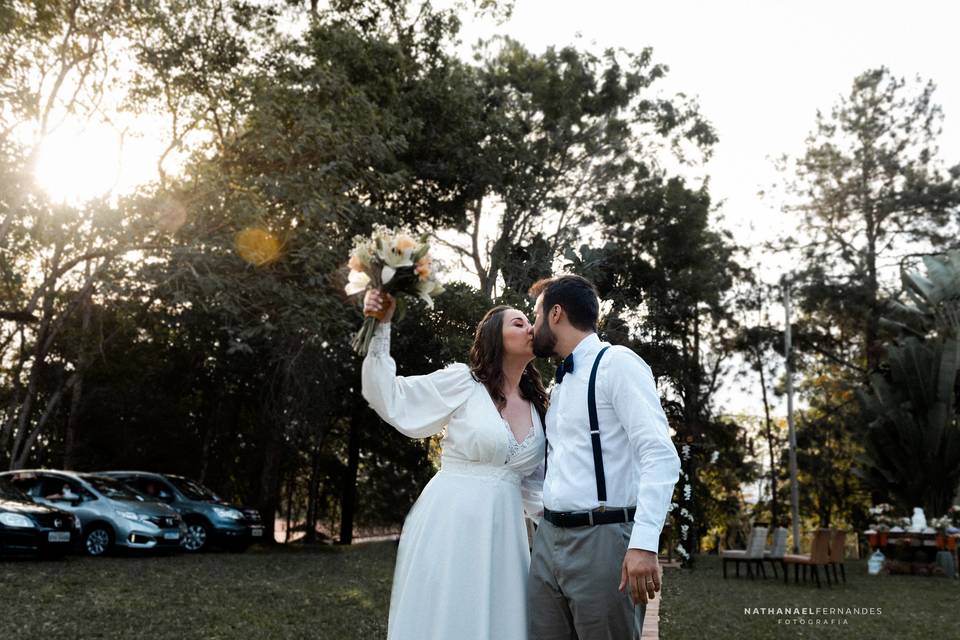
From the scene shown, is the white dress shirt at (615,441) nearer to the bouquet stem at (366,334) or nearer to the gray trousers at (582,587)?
the gray trousers at (582,587)

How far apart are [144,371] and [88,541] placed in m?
12.9

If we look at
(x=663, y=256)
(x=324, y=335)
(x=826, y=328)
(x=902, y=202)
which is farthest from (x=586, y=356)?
(x=826, y=328)

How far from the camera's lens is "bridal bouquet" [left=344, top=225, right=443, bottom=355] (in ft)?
12.9

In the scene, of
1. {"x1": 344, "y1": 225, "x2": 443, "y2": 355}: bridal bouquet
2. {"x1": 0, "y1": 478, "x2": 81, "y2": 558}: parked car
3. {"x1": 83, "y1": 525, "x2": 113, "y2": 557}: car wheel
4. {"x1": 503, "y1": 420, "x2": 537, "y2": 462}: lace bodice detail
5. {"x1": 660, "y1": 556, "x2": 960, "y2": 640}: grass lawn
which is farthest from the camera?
{"x1": 83, "y1": 525, "x2": 113, "y2": 557}: car wheel

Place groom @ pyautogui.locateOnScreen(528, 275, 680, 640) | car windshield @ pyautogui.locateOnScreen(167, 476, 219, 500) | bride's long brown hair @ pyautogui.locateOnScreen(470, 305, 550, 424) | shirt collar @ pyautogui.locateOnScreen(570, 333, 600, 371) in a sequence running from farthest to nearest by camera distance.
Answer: car windshield @ pyautogui.locateOnScreen(167, 476, 219, 500)
bride's long brown hair @ pyautogui.locateOnScreen(470, 305, 550, 424)
shirt collar @ pyautogui.locateOnScreen(570, 333, 600, 371)
groom @ pyautogui.locateOnScreen(528, 275, 680, 640)

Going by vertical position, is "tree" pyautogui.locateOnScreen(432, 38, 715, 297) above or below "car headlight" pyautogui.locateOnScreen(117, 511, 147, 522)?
above

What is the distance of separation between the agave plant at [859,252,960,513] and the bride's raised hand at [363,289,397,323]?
22526mm

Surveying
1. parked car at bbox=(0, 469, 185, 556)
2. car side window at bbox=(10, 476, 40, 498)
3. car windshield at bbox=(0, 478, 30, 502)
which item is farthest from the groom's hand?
car side window at bbox=(10, 476, 40, 498)

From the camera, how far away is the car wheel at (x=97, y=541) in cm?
1719

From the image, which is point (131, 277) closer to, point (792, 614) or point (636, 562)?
point (792, 614)

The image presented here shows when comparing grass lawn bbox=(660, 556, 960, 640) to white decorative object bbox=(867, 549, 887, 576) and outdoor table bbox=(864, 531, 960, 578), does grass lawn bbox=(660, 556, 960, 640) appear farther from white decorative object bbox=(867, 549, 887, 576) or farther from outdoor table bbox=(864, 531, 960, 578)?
white decorative object bbox=(867, 549, 887, 576)

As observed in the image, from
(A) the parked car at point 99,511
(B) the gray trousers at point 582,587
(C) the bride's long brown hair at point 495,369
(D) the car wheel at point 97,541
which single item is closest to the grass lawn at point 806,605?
(C) the bride's long brown hair at point 495,369

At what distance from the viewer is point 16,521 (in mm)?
14781

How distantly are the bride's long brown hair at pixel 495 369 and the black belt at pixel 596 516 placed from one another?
1.20 m
